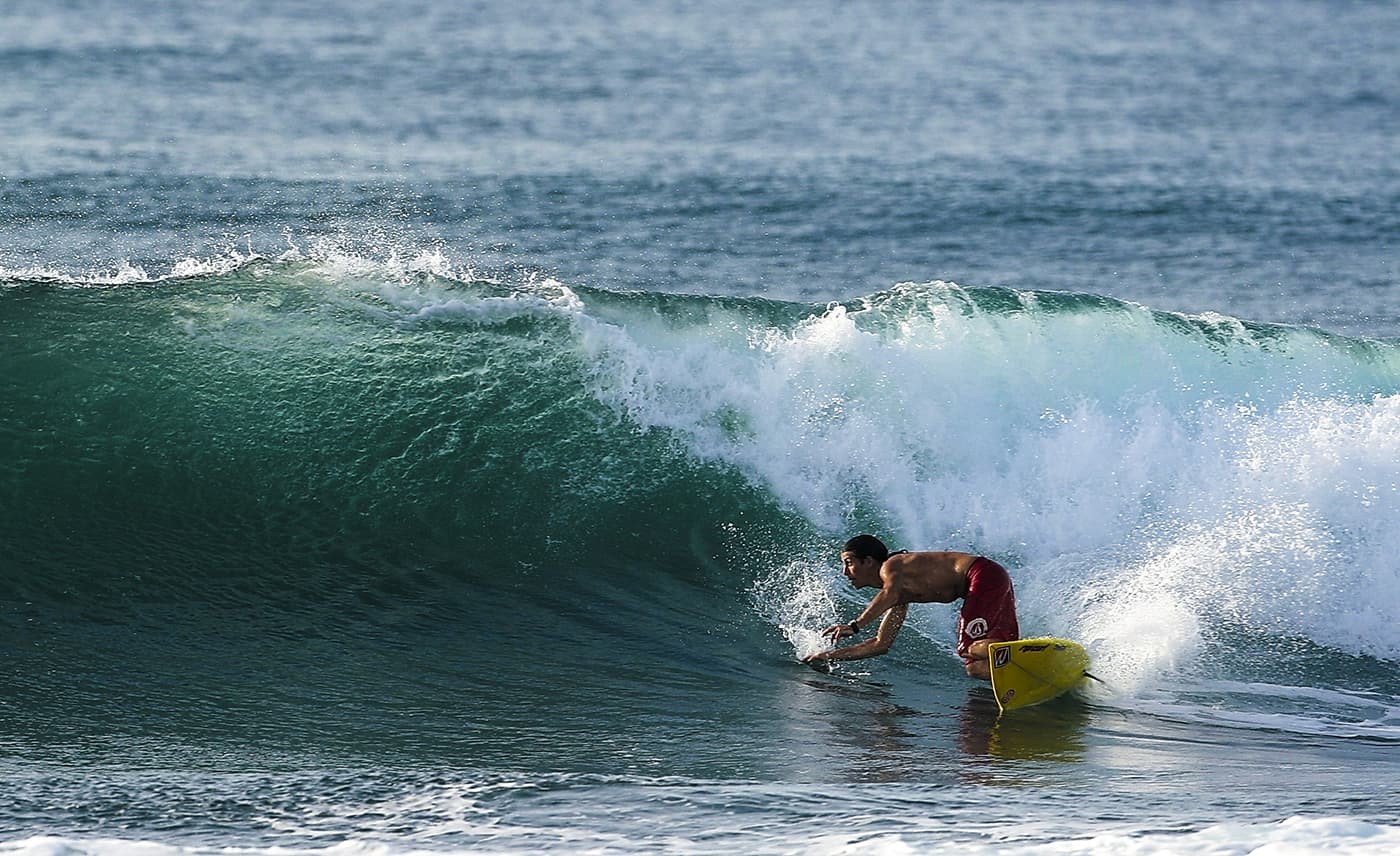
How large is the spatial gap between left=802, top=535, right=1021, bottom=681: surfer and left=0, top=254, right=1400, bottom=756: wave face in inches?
28.0

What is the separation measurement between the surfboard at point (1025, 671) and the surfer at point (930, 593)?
0.77 ft

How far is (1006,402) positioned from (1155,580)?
203 centimetres

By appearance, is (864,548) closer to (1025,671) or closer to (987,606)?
(987,606)

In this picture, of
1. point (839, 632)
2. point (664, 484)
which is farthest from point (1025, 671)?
point (664, 484)

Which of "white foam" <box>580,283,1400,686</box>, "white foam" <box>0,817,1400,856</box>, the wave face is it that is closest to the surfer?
the wave face

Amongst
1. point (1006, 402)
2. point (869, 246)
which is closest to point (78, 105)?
point (869, 246)

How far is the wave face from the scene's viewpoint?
905 centimetres

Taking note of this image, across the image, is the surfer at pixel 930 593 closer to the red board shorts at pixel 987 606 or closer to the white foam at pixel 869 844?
the red board shorts at pixel 987 606

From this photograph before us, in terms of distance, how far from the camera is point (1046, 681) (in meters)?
8.42

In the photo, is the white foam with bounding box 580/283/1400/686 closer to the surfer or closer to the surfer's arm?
the surfer

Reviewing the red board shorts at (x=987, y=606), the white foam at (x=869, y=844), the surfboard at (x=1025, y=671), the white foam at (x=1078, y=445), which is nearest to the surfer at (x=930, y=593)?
the red board shorts at (x=987, y=606)

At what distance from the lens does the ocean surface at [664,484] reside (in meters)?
6.91

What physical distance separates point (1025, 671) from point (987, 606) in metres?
0.46

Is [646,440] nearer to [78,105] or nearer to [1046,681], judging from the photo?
[1046,681]
